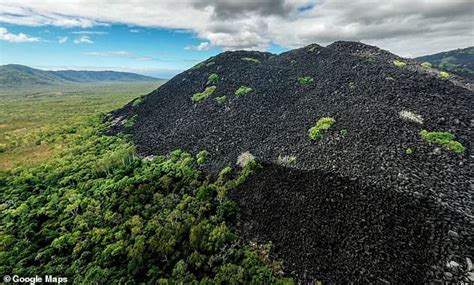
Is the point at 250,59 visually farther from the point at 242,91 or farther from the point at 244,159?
the point at 244,159

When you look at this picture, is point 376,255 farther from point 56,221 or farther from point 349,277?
point 56,221

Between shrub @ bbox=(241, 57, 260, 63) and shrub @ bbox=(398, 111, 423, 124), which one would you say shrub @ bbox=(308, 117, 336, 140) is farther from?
shrub @ bbox=(241, 57, 260, 63)

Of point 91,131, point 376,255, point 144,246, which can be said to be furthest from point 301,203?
point 91,131

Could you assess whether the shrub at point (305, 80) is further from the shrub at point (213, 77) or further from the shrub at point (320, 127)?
the shrub at point (213, 77)

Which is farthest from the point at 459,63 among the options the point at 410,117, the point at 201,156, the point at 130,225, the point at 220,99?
the point at 130,225

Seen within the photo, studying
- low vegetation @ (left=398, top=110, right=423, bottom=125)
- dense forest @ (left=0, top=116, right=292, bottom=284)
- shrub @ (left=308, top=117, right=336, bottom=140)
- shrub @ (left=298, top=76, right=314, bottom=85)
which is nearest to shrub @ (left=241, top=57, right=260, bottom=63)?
shrub @ (left=298, top=76, right=314, bottom=85)
